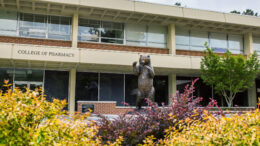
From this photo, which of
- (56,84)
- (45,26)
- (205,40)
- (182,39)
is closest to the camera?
(45,26)

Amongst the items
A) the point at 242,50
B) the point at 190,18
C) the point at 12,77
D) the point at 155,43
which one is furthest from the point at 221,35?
the point at 12,77

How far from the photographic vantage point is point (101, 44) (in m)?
20.8

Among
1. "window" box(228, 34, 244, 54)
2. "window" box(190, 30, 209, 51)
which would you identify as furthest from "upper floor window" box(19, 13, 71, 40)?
"window" box(228, 34, 244, 54)

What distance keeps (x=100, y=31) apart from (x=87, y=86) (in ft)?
15.0

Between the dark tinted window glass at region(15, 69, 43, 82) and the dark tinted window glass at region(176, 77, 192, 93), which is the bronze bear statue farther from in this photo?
the dark tinted window glass at region(176, 77, 192, 93)

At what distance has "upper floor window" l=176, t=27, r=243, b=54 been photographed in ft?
76.6

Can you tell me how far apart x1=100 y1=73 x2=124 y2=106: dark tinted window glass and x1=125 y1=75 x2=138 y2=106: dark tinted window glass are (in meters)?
0.44

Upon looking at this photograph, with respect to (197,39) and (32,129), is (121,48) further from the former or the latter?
(32,129)

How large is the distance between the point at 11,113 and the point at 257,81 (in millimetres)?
26474

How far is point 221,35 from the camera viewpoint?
969 inches

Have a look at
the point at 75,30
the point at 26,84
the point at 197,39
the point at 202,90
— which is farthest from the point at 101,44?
the point at 202,90

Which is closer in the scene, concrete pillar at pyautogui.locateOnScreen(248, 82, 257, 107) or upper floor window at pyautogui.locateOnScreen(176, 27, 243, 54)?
upper floor window at pyautogui.locateOnScreen(176, 27, 243, 54)

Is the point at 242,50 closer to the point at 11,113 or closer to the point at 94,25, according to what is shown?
the point at 94,25

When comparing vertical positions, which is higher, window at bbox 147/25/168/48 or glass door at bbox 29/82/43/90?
window at bbox 147/25/168/48
